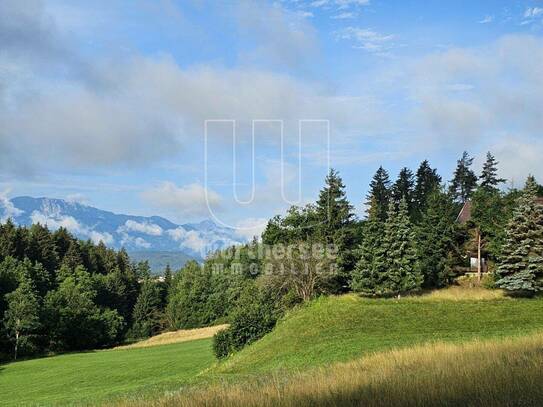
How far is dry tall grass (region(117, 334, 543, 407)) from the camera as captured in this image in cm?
641

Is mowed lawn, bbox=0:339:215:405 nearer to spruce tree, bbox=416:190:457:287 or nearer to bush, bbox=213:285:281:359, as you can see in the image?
bush, bbox=213:285:281:359

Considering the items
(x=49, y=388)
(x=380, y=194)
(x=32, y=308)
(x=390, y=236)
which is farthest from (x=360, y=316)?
(x=32, y=308)

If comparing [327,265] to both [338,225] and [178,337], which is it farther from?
[178,337]

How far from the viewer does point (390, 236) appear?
4559 cm

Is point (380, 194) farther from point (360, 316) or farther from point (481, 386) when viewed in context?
point (481, 386)

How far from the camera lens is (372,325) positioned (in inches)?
1335

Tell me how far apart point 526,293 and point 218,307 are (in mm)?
71803

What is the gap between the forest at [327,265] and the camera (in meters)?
41.9

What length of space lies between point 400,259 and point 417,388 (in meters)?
38.8

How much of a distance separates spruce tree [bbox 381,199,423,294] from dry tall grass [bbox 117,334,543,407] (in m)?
34.4

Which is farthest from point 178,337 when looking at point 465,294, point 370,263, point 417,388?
point 417,388

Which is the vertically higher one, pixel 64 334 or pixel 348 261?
pixel 348 261

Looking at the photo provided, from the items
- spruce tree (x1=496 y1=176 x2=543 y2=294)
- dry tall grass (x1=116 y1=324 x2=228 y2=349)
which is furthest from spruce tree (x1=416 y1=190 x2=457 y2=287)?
dry tall grass (x1=116 y1=324 x2=228 y2=349)

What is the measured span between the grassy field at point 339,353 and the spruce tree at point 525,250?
5.69ft
